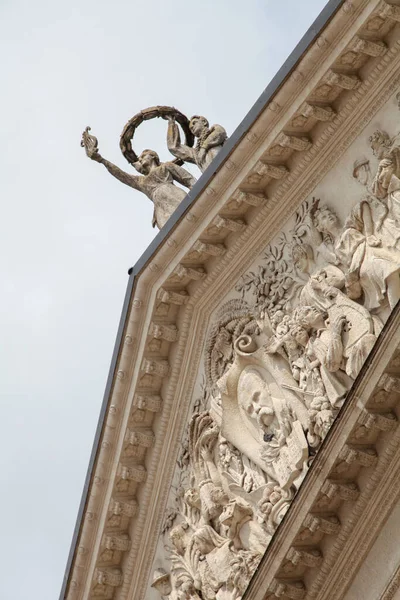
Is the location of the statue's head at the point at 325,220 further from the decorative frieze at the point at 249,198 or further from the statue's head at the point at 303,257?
the decorative frieze at the point at 249,198

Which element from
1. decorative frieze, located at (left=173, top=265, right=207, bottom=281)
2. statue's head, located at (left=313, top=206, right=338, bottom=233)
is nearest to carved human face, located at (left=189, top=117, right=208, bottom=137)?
decorative frieze, located at (left=173, top=265, right=207, bottom=281)

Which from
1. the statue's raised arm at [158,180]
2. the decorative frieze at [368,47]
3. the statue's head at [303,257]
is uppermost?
the statue's raised arm at [158,180]

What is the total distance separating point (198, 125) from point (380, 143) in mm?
4210

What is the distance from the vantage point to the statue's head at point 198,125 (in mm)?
15750

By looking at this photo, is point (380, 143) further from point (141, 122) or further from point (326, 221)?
point (141, 122)

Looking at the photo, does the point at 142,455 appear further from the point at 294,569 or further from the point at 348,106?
the point at 348,106

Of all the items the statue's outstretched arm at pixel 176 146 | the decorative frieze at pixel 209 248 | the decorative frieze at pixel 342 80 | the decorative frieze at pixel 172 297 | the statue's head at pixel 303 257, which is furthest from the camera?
the statue's outstretched arm at pixel 176 146

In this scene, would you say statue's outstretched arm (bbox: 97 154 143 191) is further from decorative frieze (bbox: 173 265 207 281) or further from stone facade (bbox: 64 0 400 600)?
decorative frieze (bbox: 173 265 207 281)

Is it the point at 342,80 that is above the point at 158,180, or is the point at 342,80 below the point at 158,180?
below

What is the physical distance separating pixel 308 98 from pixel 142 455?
541 centimetres

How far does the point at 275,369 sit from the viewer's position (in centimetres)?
1288

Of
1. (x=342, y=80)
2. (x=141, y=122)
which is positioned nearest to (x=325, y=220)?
(x=342, y=80)

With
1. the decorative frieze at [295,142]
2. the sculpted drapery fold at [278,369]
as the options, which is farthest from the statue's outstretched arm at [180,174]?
the decorative frieze at [295,142]

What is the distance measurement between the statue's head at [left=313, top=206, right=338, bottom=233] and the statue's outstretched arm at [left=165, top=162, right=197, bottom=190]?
3400 mm
